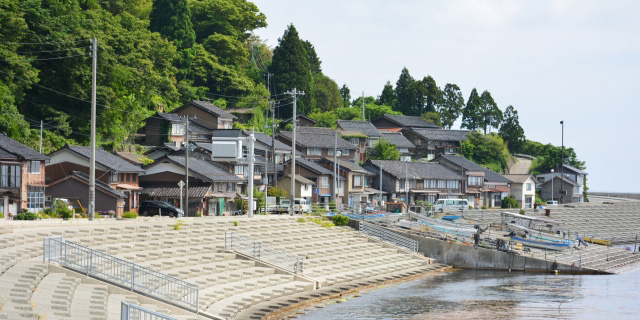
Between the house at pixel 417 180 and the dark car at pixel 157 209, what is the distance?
109 feet

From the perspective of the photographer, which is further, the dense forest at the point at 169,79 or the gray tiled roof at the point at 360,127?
the gray tiled roof at the point at 360,127

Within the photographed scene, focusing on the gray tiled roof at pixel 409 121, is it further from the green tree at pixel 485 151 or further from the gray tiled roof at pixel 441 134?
the green tree at pixel 485 151

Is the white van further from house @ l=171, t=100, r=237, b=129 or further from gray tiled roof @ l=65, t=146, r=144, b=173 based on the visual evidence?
gray tiled roof @ l=65, t=146, r=144, b=173

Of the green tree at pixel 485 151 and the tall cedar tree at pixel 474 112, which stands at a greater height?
the tall cedar tree at pixel 474 112

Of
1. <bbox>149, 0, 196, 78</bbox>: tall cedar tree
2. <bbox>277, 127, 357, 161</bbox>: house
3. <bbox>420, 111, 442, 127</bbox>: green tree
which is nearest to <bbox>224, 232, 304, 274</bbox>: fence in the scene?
<bbox>277, 127, 357, 161</bbox>: house

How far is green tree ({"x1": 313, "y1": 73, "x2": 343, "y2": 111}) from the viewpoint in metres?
125

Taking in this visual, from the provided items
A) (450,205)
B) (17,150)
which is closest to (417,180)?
(450,205)

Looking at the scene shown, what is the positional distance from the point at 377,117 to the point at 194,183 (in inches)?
2443

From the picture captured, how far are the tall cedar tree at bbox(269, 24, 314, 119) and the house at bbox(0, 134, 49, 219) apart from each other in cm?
5382

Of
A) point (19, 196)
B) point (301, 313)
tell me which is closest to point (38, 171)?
point (19, 196)

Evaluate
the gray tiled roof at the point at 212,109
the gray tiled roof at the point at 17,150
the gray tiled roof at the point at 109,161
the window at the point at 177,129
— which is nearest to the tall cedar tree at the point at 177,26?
the gray tiled roof at the point at 212,109

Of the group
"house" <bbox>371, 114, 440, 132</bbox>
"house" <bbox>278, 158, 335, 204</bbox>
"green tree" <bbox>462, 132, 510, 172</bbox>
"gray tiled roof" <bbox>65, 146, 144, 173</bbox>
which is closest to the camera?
"gray tiled roof" <bbox>65, 146, 144, 173</bbox>

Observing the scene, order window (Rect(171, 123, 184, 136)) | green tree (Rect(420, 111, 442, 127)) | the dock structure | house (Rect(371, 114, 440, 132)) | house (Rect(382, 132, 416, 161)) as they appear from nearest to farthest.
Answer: the dock structure → window (Rect(171, 123, 184, 136)) → house (Rect(382, 132, 416, 161)) → house (Rect(371, 114, 440, 132)) → green tree (Rect(420, 111, 442, 127))

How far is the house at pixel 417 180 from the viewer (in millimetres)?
93500
